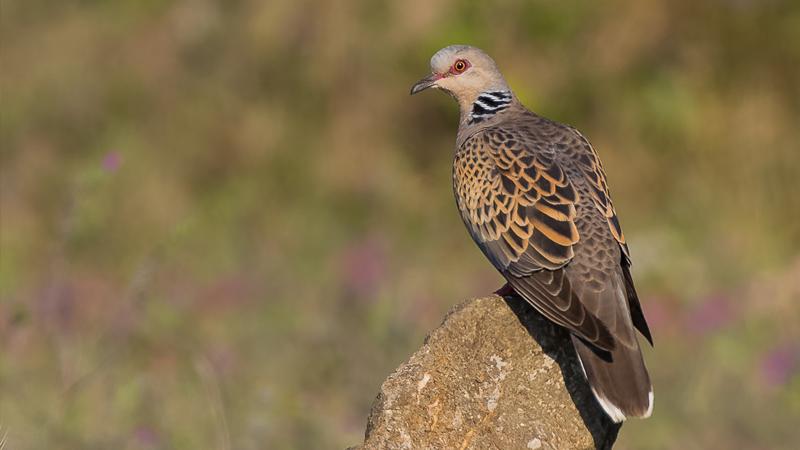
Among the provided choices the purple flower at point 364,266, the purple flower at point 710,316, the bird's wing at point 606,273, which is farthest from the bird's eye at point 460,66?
the purple flower at point 710,316

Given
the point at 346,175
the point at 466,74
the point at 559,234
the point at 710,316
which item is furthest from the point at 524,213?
the point at 346,175

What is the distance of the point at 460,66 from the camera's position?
6637 millimetres

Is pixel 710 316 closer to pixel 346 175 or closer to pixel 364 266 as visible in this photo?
pixel 364 266

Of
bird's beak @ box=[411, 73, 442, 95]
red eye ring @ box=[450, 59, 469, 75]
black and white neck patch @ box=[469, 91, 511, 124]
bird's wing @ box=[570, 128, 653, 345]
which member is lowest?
bird's wing @ box=[570, 128, 653, 345]

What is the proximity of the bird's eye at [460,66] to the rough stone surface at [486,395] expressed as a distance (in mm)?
1941

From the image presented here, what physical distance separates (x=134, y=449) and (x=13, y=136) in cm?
658

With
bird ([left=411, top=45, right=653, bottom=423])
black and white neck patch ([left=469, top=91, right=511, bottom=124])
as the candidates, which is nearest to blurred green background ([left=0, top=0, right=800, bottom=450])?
black and white neck patch ([left=469, top=91, right=511, bottom=124])

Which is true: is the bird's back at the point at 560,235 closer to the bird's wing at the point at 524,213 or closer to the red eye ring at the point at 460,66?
the bird's wing at the point at 524,213

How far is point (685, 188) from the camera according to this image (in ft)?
37.3

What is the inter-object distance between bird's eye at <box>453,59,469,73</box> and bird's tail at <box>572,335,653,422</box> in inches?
83.4

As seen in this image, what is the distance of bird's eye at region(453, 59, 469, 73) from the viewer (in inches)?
261

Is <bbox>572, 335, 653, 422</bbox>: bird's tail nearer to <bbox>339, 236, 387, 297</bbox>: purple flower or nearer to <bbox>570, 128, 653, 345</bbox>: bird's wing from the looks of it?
<bbox>570, 128, 653, 345</bbox>: bird's wing

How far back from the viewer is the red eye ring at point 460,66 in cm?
663

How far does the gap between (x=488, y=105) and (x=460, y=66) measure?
11.4 inches
